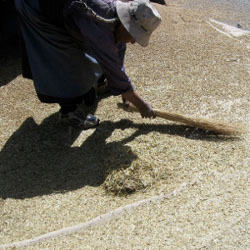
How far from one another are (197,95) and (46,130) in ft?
5.25

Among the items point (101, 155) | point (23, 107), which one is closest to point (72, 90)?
point (101, 155)

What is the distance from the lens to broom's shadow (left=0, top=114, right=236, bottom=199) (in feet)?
9.20

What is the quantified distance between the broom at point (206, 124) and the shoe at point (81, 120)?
623 millimetres

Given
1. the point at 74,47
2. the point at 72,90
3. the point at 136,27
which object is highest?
the point at 136,27

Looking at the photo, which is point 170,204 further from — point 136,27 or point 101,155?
Result: point 136,27

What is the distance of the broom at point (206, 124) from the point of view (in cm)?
298

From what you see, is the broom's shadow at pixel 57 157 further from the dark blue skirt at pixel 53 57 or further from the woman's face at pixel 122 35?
the woman's face at pixel 122 35

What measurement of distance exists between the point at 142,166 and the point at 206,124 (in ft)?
2.40

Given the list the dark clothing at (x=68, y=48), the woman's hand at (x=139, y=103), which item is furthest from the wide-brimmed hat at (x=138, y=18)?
the woman's hand at (x=139, y=103)

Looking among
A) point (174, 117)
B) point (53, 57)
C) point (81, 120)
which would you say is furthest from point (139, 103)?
point (53, 57)

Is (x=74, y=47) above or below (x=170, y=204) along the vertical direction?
above

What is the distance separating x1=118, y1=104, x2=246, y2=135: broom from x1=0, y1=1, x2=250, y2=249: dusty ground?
8 cm

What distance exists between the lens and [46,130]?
11.3 feet

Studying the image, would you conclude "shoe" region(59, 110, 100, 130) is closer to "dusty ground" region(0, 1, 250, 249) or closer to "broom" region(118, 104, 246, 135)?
"dusty ground" region(0, 1, 250, 249)
